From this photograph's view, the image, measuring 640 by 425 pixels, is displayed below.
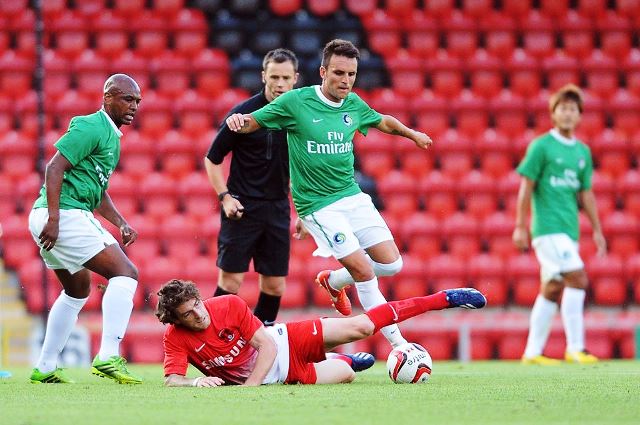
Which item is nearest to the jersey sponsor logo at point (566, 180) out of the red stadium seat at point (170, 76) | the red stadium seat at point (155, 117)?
the red stadium seat at point (155, 117)

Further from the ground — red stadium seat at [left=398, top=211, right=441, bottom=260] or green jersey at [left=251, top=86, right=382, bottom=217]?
green jersey at [left=251, top=86, right=382, bottom=217]

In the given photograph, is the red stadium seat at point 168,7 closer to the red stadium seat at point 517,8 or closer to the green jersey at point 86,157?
the red stadium seat at point 517,8

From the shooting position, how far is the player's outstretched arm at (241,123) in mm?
6059

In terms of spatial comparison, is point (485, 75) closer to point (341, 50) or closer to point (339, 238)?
point (341, 50)

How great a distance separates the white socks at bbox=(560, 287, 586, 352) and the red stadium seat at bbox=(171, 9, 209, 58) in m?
5.44

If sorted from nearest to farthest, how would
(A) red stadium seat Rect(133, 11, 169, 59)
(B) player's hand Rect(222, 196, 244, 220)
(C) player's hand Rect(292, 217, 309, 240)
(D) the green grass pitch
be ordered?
(D) the green grass pitch, (B) player's hand Rect(222, 196, 244, 220), (C) player's hand Rect(292, 217, 309, 240), (A) red stadium seat Rect(133, 11, 169, 59)

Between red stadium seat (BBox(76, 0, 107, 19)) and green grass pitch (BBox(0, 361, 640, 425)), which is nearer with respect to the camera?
green grass pitch (BBox(0, 361, 640, 425))

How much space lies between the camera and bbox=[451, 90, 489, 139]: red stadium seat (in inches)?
463

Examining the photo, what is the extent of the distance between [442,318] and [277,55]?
434 cm

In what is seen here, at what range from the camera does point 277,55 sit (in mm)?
6945

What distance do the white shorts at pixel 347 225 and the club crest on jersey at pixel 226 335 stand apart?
821 mm

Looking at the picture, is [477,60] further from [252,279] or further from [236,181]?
[236,181]

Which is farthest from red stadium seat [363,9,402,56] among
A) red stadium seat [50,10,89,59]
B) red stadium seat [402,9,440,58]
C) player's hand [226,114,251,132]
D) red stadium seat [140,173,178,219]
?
player's hand [226,114,251,132]

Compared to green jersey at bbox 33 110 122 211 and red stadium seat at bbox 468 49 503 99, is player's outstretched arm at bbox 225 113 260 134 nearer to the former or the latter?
green jersey at bbox 33 110 122 211
